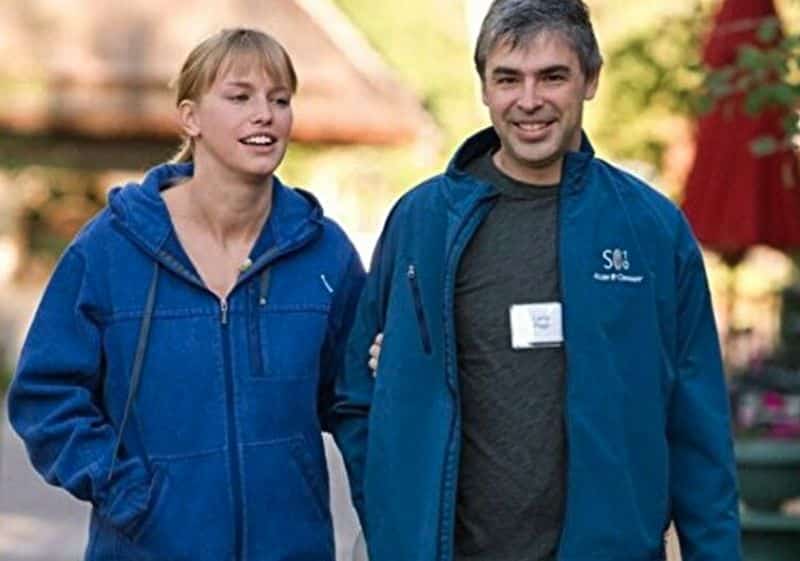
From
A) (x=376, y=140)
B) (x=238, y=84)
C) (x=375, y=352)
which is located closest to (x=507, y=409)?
(x=375, y=352)

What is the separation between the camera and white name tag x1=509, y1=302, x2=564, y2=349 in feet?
16.1

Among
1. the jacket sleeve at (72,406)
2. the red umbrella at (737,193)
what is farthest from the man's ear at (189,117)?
the red umbrella at (737,193)

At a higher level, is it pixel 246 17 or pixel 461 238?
pixel 246 17

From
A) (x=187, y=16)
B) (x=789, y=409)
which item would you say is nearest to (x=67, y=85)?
(x=187, y=16)

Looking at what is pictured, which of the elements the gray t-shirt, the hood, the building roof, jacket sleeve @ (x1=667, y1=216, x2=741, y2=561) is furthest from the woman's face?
the building roof

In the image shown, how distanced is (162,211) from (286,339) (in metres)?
0.41

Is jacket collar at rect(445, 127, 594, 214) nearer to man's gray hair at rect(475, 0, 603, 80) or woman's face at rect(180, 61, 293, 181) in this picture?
man's gray hair at rect(475, 0, 603, 80)

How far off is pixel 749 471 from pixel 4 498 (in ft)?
18.7

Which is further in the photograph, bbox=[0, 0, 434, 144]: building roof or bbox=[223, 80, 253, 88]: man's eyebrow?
bbox=[0, 0, 434, 144]: building roof

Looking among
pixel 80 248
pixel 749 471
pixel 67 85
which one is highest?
pixel 67 85

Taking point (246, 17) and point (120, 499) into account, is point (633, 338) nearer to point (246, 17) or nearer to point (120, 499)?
point (120, 499)

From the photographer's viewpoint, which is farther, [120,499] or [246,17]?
[246,17]

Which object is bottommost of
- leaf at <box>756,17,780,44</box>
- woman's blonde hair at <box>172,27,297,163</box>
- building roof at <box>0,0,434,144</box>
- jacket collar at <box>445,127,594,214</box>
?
jacket collar at <box>445,127,594,214</box>

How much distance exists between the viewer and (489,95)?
16.5 feet
